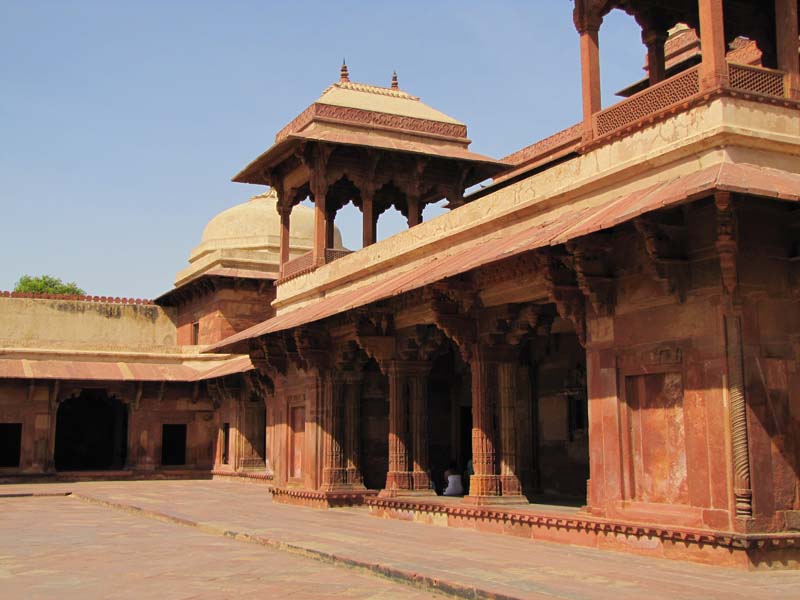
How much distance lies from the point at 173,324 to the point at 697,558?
97.6 ft

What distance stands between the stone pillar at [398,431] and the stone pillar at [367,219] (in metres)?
4.75

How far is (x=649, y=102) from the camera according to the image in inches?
406

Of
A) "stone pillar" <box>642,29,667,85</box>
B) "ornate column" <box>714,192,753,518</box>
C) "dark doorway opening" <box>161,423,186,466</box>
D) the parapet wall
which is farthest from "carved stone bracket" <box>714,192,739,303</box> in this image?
the parapet wall

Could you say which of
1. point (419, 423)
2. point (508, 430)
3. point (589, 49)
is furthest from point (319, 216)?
point (589, 49)

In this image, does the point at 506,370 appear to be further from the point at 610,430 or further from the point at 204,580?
the point at 204,580

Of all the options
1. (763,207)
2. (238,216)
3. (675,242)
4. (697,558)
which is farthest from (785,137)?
(238,216)

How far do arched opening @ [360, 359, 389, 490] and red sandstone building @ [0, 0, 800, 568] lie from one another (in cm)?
4

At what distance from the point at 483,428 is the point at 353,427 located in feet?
16.2

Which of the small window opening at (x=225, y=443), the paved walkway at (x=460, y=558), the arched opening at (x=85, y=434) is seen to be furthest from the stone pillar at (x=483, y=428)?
the arched opening at (x=85, y=434)

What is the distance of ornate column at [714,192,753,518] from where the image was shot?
8539 mm

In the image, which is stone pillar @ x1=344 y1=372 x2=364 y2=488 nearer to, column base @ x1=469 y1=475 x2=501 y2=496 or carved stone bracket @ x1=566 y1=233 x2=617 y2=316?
column base @ x1=469 y1=475 x2=501 y2=496

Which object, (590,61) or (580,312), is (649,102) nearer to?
(590,61)

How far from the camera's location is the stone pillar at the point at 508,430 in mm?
13148

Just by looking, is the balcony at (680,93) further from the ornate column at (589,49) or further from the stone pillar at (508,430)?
the stone pillar at (508,430)
